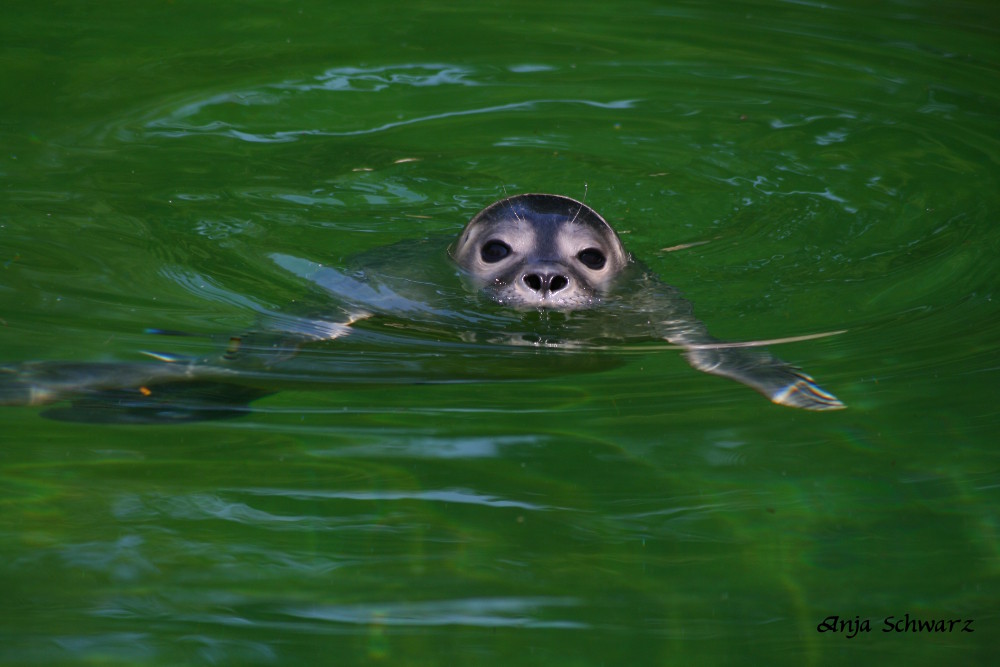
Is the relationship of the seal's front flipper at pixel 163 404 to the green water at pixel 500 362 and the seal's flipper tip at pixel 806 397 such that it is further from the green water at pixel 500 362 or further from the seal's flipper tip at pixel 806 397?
the seal's flipper tip at pixel 806 397

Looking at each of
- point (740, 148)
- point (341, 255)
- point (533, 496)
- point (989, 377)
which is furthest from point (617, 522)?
point (740, 148)

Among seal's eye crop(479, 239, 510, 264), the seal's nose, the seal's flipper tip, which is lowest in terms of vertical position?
the seal's flipper tip

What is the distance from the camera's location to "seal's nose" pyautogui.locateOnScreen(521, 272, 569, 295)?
5.46m

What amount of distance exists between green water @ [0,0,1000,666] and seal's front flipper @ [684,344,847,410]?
0.07 meters

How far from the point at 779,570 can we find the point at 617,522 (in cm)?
53

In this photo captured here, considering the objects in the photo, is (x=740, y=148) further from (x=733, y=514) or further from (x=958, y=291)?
(x=733, y=514)

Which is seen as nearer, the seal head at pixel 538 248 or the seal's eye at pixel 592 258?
the seal head at pixel 538 248

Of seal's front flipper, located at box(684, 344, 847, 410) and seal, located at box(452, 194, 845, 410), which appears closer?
seal's front flipper, located at box(684, 344, 847, 410)

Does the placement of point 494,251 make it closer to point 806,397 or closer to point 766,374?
point 766,374

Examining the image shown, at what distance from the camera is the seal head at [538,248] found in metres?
5.79

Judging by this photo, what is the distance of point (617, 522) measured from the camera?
153 inches
